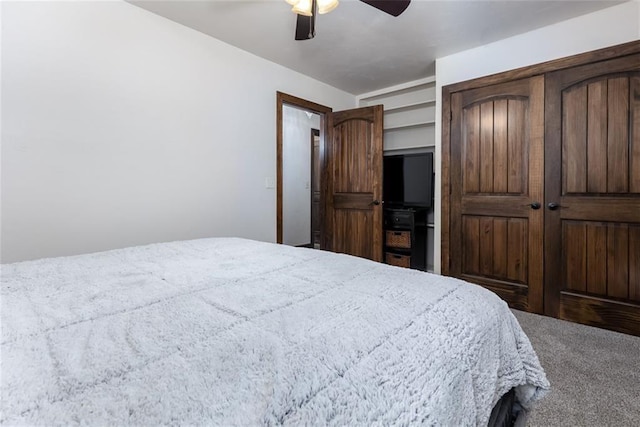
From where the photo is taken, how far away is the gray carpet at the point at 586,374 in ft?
4.65

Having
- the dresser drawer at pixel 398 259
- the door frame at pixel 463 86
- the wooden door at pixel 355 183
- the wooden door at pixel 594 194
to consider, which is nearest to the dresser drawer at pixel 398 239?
the dresser drawer at pixel 398 259

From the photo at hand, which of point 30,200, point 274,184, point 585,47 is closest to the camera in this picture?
point 30,200

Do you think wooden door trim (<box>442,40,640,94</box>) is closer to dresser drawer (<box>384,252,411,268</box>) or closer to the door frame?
the door frame

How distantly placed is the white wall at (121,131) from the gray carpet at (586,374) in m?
2.61

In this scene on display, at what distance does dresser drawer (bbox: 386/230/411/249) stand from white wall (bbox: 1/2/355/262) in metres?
1.69

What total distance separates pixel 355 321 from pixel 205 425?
1.24 ft

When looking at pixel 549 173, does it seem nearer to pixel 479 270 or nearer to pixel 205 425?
pixel 479 270

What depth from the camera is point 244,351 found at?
1.89 feet

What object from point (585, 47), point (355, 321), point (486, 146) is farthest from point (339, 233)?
point (355, 321)

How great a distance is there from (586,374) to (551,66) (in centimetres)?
230

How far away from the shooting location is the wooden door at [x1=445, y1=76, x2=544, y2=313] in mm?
2564

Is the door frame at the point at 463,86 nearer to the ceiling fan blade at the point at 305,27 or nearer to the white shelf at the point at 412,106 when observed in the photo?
the white shelf at the point at 412,106

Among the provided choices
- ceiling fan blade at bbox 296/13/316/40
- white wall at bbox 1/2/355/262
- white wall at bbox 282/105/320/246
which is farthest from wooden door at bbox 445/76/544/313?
white wall at bbox 282/105/320/246

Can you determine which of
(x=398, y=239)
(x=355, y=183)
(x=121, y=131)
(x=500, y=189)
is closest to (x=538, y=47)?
(x=500, y=189)
